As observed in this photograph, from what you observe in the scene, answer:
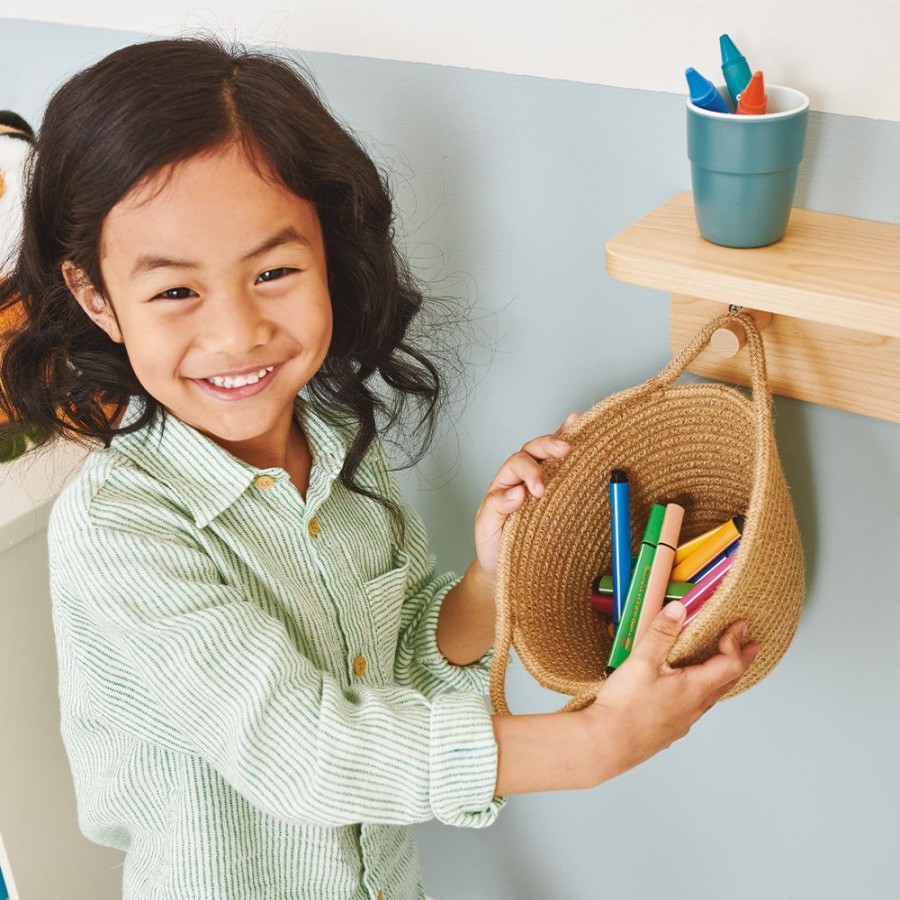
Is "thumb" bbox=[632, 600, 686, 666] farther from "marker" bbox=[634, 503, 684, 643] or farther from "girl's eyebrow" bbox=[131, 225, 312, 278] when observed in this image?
"girl's eyebrow" bbox=[131, 225, 312, 278]

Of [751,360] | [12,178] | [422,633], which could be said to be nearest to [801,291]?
[751,360]

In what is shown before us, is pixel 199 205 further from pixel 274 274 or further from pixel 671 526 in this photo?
pixel 671 526

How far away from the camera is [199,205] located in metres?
0.68

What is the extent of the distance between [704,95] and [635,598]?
0.33m

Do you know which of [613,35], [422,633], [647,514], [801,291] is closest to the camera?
[801,291]

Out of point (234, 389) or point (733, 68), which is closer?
point (733, 68)

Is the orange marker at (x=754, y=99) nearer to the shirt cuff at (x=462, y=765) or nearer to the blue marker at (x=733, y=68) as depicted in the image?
the blue marker at (x=733, y=68)

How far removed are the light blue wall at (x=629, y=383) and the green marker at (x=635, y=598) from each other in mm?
117

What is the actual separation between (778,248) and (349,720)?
386 millimetres

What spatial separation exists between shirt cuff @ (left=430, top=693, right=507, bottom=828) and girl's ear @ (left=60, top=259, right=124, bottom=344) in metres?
0.34

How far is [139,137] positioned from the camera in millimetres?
687

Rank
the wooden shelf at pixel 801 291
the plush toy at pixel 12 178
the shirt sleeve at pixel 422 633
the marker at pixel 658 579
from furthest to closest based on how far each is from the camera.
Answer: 1. the plush toy at pixel 12 178
2. the shirt sleeve at pixel 422 633
3. the marker at pixel 658 579
4. the wooden shelf at pixel 801 291

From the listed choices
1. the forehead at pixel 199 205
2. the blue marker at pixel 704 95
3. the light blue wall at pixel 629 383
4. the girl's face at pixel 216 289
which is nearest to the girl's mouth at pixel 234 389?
the girl's face at pixel 216 289

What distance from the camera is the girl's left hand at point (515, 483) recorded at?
2.57ft
